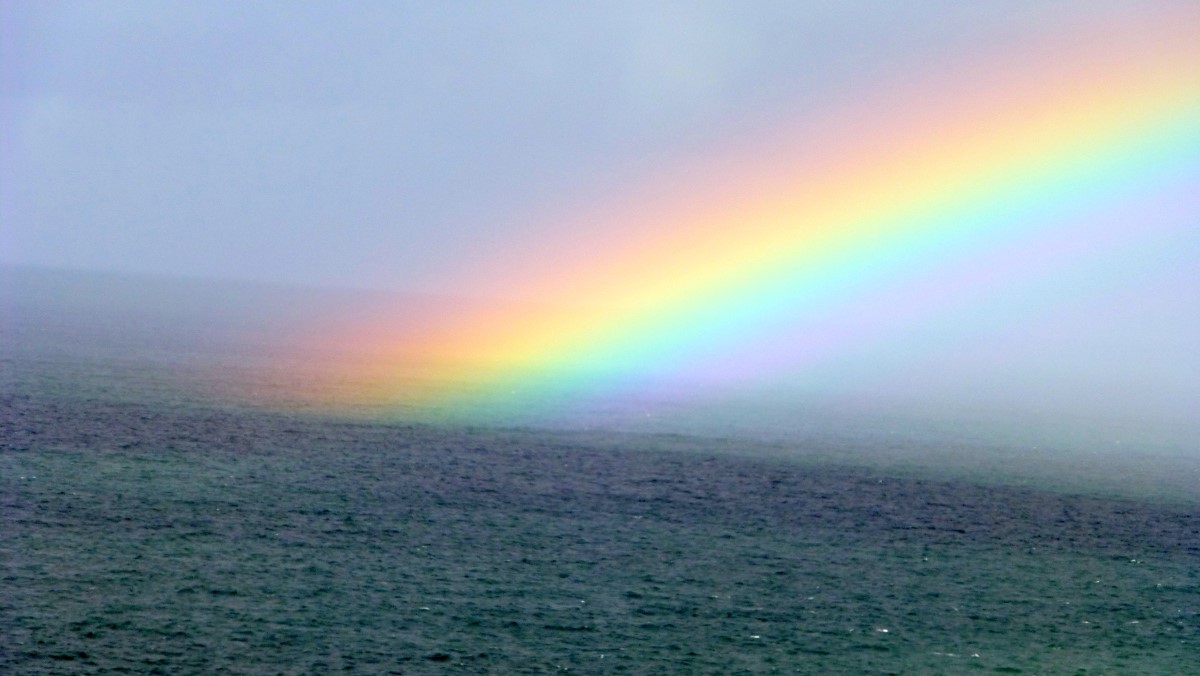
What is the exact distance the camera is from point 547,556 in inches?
754

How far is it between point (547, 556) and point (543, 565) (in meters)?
0.63

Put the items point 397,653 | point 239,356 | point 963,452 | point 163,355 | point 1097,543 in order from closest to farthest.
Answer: point 397,653, point 1097,543, point 963,452, point 163,355, point 239,356

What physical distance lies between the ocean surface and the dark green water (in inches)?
2.4

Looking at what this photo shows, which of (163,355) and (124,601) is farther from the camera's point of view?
(163,355)

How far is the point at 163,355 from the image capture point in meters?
53.1

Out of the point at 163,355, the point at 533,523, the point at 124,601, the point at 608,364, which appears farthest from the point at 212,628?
the point at 608,364

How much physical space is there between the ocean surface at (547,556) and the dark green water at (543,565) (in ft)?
0.20

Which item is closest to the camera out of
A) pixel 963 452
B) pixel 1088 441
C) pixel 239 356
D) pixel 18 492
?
pixel 18 492

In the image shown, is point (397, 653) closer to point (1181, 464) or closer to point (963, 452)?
point (963, 452)

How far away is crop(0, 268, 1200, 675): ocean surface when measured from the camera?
47.3 feet

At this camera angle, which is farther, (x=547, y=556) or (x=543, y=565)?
(x=547, y=556)

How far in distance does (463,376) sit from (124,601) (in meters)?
43.3

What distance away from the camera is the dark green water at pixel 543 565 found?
47.0ft

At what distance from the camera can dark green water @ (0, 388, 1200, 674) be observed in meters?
14.3
